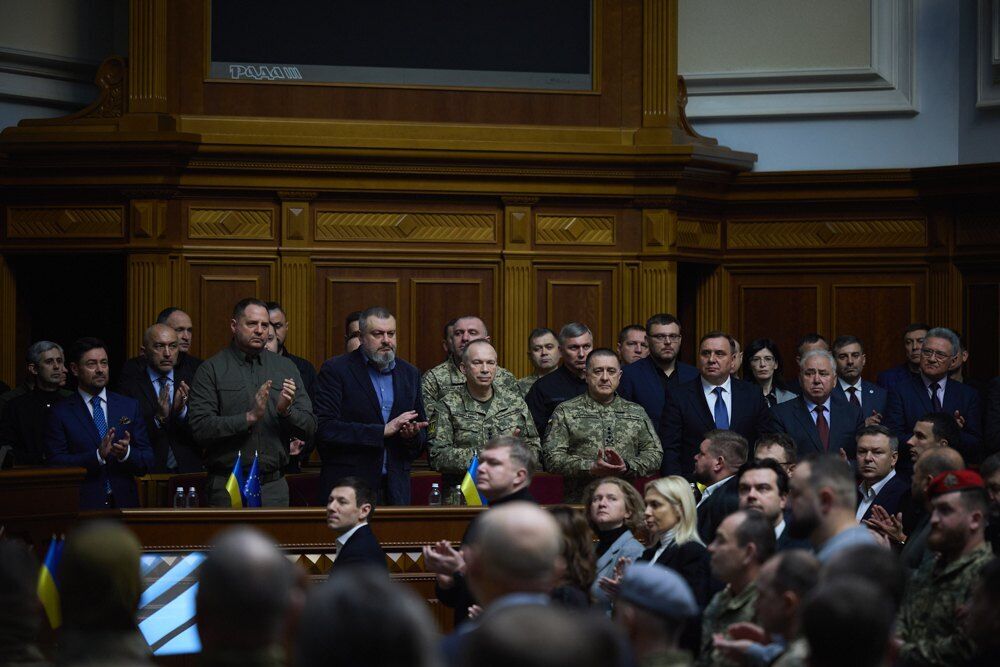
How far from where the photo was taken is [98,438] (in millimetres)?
7586

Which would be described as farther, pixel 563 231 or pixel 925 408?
pixel 563 231

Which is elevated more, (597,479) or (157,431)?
(157,431)

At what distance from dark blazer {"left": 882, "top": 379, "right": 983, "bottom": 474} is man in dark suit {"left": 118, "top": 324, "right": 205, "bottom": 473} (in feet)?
13.3

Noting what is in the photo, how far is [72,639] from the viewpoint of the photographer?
10.7 ft

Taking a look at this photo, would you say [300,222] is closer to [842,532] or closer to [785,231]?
[785,231]

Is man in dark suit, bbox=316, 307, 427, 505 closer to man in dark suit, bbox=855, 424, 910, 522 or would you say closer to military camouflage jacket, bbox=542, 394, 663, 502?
military camouflage jacket, bbox=542, 394, 663, 502

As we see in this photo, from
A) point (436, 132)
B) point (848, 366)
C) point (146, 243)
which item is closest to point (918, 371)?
point (848, 366)

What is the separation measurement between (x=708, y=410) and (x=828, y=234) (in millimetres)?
3671

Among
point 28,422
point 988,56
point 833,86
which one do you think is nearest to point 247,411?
point 28,422

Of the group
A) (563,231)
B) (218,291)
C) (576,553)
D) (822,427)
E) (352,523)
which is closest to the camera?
(576,553)

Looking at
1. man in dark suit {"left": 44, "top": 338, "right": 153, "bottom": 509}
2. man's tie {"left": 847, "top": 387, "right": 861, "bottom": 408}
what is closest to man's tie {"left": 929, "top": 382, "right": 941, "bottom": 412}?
man's tie {"left": 847, "top": 387, "right": 861, "bottom": 408}

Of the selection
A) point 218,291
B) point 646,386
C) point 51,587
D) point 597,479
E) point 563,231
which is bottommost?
point 51,587

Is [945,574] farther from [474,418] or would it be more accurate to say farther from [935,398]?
[935,398]

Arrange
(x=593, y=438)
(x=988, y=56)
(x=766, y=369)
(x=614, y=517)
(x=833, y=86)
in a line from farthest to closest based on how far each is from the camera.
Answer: (x=833, y=86) → (x=988, y=56) → (x=766, y=369) → (x=593, y=438) → (x=614, y=517)
